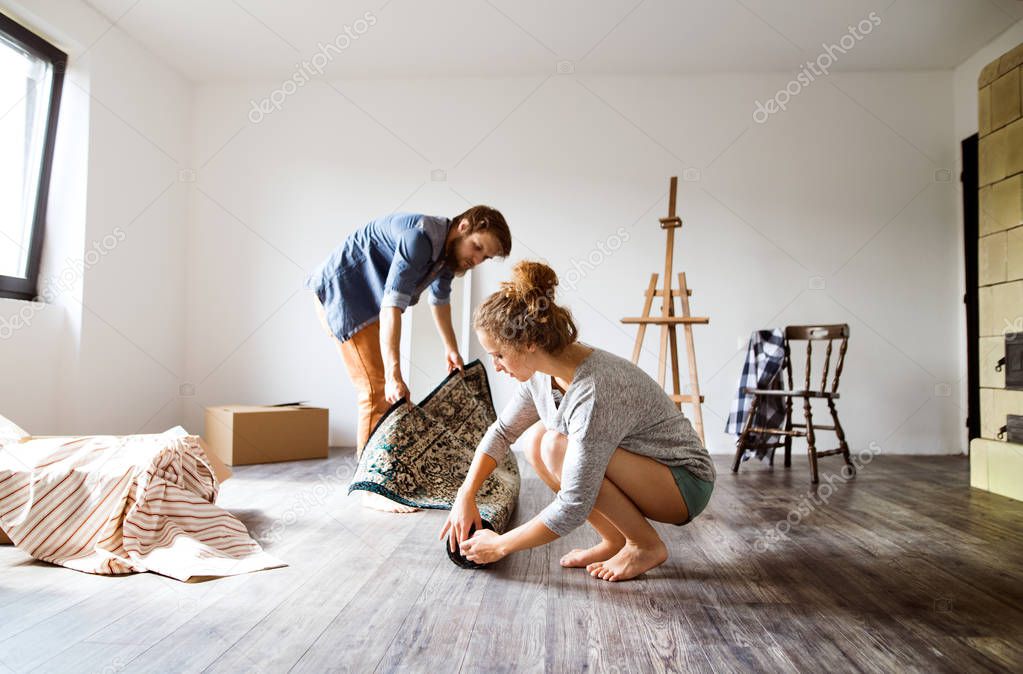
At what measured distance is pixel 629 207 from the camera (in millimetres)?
4523

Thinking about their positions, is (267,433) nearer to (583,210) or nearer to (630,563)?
(583,210)

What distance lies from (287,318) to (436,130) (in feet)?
5.20

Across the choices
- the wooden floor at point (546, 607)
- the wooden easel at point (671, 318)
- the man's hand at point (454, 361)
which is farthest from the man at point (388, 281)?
the wooden easel at point (671, 318)

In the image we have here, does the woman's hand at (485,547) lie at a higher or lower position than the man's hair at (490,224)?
lower

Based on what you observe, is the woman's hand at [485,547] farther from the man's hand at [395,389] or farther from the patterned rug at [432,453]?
the man's hand at [395,389]

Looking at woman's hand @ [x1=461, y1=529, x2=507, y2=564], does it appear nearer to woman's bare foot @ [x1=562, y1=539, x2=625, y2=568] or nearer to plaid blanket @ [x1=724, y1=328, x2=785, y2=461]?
woman's bare foot @ [x1=562, y1=539, x2=625, y2=568]

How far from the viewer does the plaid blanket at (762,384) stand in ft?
12.5


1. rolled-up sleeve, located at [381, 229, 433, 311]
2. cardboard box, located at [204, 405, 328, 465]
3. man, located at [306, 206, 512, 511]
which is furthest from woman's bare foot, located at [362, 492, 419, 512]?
cardboard box, located at [204, 405, 328, 465]

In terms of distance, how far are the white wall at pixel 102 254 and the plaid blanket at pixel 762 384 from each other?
352 cm

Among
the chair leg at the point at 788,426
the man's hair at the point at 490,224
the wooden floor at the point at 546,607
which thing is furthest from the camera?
the chair leg at the point at 788,426

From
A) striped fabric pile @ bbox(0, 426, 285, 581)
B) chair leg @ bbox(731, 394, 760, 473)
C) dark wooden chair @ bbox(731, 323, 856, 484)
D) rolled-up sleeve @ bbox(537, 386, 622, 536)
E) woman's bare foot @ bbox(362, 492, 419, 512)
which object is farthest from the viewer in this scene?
chair leg @ bbox(731, 394, 760, 473)

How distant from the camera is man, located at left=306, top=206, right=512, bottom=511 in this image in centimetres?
239

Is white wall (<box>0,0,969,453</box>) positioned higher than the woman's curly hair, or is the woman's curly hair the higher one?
white wall (<box>0,0,969,453</box>)

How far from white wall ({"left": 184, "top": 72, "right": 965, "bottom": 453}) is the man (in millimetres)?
1845
